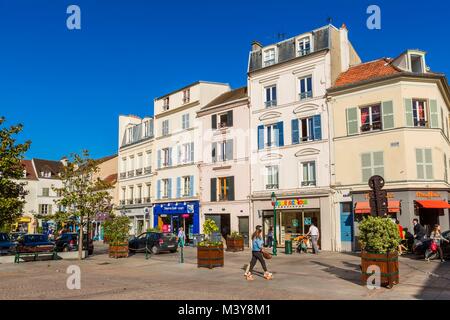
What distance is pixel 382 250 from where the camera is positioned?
11109 mm

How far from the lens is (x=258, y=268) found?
52.4 feet

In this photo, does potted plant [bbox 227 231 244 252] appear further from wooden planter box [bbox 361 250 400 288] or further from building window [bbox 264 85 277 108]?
wooden planter box [bbox 361 250 400 288]

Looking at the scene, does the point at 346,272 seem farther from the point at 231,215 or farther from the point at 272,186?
the point at 231,215

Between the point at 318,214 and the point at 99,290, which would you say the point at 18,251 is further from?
the point at 318,214

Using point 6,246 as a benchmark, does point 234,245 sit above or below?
below

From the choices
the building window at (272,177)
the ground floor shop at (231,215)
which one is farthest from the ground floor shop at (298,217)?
the ground floor shop at (231,215)

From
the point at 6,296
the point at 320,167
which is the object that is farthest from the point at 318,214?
the point at 6,296

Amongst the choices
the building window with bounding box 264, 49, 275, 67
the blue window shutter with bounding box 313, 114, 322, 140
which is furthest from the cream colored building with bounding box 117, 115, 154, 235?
the blue window shutter with bounding box 313, 114, 322, 140

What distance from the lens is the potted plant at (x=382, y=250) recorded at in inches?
432

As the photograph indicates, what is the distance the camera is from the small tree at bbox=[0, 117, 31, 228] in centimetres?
2022

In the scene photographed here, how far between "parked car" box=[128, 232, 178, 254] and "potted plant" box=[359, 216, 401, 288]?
14.7m

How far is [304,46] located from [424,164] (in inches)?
424

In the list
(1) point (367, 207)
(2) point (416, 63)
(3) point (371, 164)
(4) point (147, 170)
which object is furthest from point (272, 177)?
(4) point (147, 170)

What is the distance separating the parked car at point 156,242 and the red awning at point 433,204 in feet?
44.6
